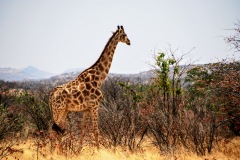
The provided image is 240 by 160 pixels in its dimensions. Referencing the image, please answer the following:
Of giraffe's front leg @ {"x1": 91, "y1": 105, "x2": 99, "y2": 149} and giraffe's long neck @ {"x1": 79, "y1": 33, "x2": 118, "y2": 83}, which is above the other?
giraffe's long neck @ {"x1": 79, "y1": 33, "x2": 118, "y2": 83}

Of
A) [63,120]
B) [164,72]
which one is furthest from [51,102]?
[164,72]

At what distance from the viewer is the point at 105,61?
285 inches

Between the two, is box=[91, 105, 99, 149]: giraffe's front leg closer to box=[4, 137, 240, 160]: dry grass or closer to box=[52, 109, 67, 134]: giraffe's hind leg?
box=[4, 137, 240, 160]: dry grass

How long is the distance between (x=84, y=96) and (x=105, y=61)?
1288 mm

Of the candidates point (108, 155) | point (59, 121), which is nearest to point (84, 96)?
point (59, 121)

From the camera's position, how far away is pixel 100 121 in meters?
8.30

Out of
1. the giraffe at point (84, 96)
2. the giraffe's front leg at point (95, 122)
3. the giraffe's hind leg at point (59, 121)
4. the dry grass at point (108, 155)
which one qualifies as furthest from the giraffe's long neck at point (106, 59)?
the dry grass at point (108, 155)

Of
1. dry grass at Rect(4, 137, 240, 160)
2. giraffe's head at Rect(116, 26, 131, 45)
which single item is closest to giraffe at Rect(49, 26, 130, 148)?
giraffe's head at Rect(116, 26, 131, 45)

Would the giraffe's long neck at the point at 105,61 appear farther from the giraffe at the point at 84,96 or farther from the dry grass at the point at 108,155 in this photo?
the dry grass at the point at 108,155

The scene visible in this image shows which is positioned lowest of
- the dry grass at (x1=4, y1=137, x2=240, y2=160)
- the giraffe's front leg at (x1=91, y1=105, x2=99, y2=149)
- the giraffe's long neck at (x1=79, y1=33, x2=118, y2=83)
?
the dry grass at (x1=4, y1=137, x2=240, y2=160)

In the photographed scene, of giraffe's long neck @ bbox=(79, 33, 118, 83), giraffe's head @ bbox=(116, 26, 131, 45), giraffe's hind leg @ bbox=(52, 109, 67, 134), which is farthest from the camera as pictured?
giraffe's head @ bbox=(116, 26, 131, 45)

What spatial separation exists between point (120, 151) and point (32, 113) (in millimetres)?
5493

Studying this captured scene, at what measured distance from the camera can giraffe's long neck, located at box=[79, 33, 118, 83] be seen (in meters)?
7.04

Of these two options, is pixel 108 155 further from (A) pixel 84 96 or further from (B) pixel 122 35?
(B) pixel 122 35
